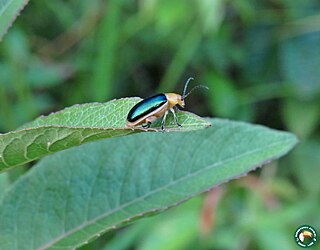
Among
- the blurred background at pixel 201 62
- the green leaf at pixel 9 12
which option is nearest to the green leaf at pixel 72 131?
the green leaf at pixel 9 12

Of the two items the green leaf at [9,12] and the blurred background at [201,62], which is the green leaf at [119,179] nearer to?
the green leaf at [9,12]

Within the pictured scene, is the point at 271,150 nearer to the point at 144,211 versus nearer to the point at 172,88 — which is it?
the point at 144,211

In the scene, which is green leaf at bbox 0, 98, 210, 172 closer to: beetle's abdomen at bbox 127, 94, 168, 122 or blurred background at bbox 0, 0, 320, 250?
beetle's abdomen at bbox 127, 94, 168, 122

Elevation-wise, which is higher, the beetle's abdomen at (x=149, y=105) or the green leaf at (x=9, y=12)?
the green leaf at (x=9, y=12)

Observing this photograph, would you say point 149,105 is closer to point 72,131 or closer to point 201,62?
point 72,131

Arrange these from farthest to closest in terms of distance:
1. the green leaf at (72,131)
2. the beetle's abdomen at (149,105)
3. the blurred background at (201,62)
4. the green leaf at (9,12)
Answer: the blurred background at (201,62), the beetle's abdomen at (149,105), the green leaf at (9,12), the green leaf at (72,131)
